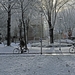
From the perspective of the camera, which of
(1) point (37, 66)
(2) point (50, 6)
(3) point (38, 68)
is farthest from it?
(2) point (50, 6)

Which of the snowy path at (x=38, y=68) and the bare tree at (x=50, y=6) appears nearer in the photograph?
the snowy path at (x=38, y=68)

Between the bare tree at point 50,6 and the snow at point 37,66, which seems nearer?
the snow at point 37,66

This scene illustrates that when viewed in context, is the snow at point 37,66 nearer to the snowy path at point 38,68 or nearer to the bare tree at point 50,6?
the snowy path at point 38,68

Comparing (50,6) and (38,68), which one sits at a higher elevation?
(50,6)

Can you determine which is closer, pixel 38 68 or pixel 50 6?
pixel 38 68

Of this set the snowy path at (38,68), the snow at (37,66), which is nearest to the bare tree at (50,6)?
the snow at (37,66)

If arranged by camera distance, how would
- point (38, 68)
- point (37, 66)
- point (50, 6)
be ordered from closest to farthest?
point (38, 68) → point (37, 66) → point (50, 6)

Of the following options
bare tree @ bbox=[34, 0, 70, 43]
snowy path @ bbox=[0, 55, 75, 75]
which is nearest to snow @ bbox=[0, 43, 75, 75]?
snowy path @ bbox=[0, 55, 75, 75]

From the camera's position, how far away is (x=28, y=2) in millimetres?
25906

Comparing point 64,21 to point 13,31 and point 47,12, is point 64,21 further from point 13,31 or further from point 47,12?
point 47,12

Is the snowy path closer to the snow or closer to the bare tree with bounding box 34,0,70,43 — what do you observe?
the snow

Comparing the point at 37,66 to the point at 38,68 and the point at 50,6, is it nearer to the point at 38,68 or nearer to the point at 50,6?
the point at 38,68

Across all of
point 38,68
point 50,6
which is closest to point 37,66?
point 38,68

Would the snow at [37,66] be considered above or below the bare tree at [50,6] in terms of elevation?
below
